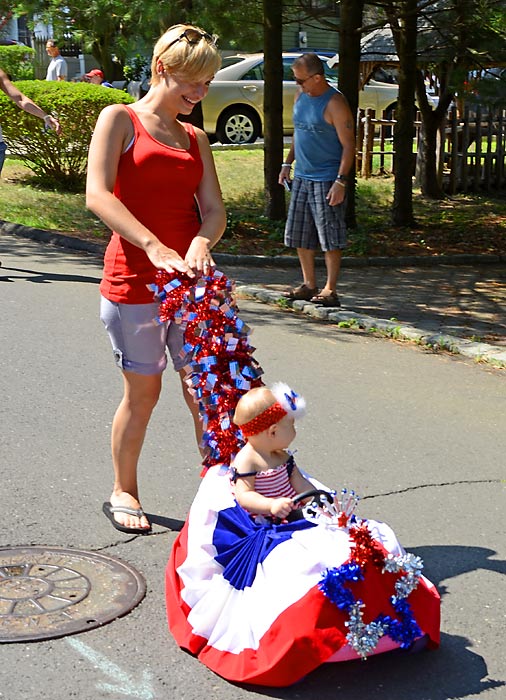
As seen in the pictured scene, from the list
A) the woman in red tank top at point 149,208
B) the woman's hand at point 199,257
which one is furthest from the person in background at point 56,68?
the woman's hand at point 199,257

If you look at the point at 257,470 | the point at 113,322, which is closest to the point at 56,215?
the point at 113,322

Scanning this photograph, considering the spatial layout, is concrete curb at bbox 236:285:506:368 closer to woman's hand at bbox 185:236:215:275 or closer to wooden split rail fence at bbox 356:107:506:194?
woman's hand at bbox 185:236:215:275

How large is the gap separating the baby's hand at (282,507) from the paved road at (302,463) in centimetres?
53

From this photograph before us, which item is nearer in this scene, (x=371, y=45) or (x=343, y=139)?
(x=343, y=139)

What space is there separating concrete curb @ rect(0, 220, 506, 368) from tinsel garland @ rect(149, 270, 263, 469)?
4218 mm

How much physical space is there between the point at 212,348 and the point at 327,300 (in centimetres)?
540

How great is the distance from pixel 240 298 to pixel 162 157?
571 cm

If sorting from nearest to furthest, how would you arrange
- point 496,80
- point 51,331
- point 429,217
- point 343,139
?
point 51,331, point 343,139, point 496,80, point 429,217

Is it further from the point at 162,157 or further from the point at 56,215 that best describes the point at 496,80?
the point at 162,157

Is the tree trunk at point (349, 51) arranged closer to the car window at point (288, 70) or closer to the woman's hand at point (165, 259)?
the woman's hand at point (165, 259)

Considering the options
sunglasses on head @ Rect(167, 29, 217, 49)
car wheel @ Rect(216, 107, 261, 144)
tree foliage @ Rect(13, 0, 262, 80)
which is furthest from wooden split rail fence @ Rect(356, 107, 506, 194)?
sunglasses on head @ Rect(167, 29, 217, 49)

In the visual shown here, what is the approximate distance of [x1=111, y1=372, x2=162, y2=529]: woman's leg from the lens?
15.6 ft

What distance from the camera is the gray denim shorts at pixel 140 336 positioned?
182 inches

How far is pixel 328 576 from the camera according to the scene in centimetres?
352
